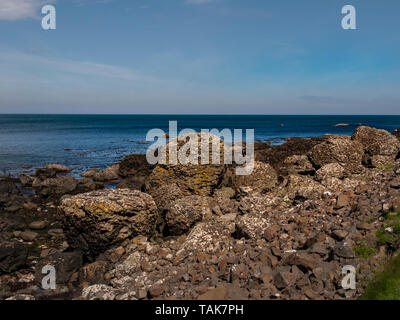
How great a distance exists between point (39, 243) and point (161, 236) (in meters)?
6.27

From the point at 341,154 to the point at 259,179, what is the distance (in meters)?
4.24

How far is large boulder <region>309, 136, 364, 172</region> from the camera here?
48.8ft

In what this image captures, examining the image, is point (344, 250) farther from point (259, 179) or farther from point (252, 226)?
point (259, 179)

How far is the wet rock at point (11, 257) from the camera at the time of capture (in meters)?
11.2

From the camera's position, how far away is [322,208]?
Result: 422 inches

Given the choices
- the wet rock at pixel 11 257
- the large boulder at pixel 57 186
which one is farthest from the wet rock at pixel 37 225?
the large boulder at pixel 57 186

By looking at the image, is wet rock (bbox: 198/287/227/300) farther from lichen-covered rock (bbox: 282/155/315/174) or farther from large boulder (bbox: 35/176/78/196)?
large boulder (bbox: 35/176/78/196)

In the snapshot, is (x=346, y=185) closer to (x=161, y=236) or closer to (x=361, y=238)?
(x=361, y=238)

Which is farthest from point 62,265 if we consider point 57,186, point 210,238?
point 57,186

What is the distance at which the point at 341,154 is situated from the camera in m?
15.0

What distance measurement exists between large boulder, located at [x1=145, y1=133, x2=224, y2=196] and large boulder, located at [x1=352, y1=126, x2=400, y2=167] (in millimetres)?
7411

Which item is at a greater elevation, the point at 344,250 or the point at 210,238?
the point at 344,250

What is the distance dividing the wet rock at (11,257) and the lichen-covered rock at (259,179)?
356 inches
